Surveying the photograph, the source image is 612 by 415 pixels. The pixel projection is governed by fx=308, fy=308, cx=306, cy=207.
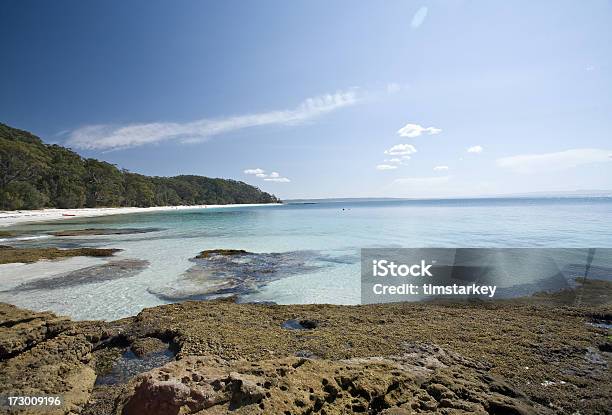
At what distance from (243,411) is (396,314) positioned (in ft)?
18.0

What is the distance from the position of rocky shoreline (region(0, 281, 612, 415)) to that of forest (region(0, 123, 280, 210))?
68.5 metres

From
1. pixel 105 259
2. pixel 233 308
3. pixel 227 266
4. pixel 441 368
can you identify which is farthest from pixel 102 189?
pixel 441 368

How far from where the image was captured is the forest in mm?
59094

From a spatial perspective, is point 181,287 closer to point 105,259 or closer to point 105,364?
point 105,364

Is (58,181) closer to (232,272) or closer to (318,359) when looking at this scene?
(232,272)

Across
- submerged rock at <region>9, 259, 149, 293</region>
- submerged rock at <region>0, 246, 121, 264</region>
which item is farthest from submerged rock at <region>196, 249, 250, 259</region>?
submerged rock at <region>0, 246, 121, 264</region>

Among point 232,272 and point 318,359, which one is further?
point 232,272

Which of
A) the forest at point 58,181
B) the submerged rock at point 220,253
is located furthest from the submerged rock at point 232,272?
the forest at point 58,181

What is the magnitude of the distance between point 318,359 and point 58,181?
85.8 m

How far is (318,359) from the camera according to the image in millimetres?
5207

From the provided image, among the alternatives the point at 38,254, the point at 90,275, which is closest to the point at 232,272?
the point at 90,275

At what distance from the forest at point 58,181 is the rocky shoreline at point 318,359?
68549 millimetres

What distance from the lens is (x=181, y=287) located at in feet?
36.9

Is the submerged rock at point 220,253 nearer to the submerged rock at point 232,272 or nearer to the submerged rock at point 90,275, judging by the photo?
the submerged rock at point 232,272
